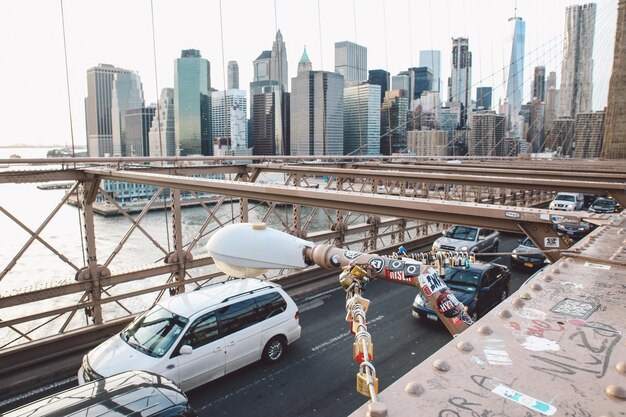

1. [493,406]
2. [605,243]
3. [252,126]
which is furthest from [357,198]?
[252,126]

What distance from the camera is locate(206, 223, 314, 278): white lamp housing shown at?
2826 millimetres

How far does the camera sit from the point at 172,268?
33.0 ft

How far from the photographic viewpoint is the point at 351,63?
33.2 meters

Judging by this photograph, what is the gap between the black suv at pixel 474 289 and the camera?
1057cm

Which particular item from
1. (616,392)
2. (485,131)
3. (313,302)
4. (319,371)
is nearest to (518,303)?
(616,392)

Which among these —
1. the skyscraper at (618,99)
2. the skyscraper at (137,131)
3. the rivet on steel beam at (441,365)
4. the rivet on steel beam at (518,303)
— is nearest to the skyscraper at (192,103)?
the skyscraper at (137,131)

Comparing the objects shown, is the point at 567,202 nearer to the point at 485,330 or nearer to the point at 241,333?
the point at 241,333

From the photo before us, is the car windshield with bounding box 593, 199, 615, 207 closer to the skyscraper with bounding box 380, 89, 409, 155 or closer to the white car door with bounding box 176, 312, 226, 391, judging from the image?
the skyscraper with bounding box 380, 89, 409, 155

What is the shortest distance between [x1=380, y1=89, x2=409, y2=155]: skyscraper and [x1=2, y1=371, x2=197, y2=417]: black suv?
25.9m

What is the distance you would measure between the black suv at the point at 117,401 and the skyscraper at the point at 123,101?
874 cm

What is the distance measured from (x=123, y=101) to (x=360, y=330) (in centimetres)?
1485

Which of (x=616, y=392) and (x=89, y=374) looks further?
(x=89, y=374)

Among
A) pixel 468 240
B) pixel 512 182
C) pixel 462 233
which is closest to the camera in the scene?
pixel 512 182

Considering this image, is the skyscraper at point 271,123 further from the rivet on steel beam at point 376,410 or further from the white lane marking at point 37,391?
the rivet on steel beam at point 376,410
